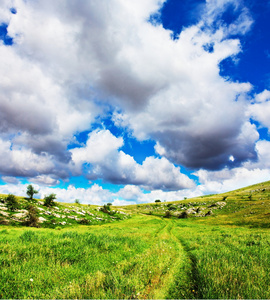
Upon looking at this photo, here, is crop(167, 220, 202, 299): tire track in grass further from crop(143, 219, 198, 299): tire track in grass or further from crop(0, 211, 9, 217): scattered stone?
crop(0, 211, 9, 217): scattered stone

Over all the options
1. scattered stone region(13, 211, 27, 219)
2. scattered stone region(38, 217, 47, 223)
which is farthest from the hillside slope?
scattered stone region(13, 211, 27, 219)

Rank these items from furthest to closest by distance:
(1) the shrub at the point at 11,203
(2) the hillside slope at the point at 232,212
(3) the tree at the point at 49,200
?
(2) the hillside slope at the point at 232,212 < (3) the tree at the point at 49,200 < (1) the shrub at the point at 11,203

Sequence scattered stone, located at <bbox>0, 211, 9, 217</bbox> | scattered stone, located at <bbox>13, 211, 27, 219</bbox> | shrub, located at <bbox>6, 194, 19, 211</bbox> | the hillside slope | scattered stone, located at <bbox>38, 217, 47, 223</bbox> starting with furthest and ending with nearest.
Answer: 1. the hillside slope
2. shrub, located at <bbox>6, 194, 19, 211</bbox>
3. scattered stone, located at <bbox>38, 217, 47, 223</bbox>
4. scattered stone, located at <bbox>13, 211, 27, 219</bbox>
5. scattered stone, located at <bbox>0, 211, 9, 217</bbox>

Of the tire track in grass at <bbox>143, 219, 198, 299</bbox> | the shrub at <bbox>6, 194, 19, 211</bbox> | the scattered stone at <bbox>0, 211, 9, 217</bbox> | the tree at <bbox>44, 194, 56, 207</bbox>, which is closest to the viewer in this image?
the tire track in grass at <bbox>143, 219, 198, 299</bbox>

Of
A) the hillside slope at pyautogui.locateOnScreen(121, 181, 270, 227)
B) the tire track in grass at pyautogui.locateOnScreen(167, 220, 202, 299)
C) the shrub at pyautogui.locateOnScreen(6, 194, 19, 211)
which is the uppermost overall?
the shrub at pyautogui.locateOnScreen(6, 194, 19, 211)

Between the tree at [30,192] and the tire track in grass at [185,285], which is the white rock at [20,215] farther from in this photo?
the tire track in grass at [185,285]

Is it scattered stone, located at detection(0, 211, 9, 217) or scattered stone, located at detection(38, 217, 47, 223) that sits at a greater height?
scattered stone, located at detection(0, 211, 9, 217)

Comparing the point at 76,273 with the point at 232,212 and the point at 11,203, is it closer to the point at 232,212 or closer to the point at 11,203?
the point at 11,203

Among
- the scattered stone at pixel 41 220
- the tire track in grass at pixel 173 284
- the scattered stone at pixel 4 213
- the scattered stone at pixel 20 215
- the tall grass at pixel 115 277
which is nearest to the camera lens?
the tall grass at pixel 115 277

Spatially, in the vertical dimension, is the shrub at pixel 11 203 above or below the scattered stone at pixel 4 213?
above

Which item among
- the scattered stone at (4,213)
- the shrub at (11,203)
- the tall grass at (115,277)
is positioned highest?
the shrub at (11,203)

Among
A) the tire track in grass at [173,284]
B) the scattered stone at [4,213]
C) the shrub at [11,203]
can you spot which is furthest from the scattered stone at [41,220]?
the tire track in grass at [173,284]

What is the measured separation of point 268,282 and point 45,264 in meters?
9.06

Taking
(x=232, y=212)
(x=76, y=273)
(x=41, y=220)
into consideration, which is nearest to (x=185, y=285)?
(x=76, y=273)
